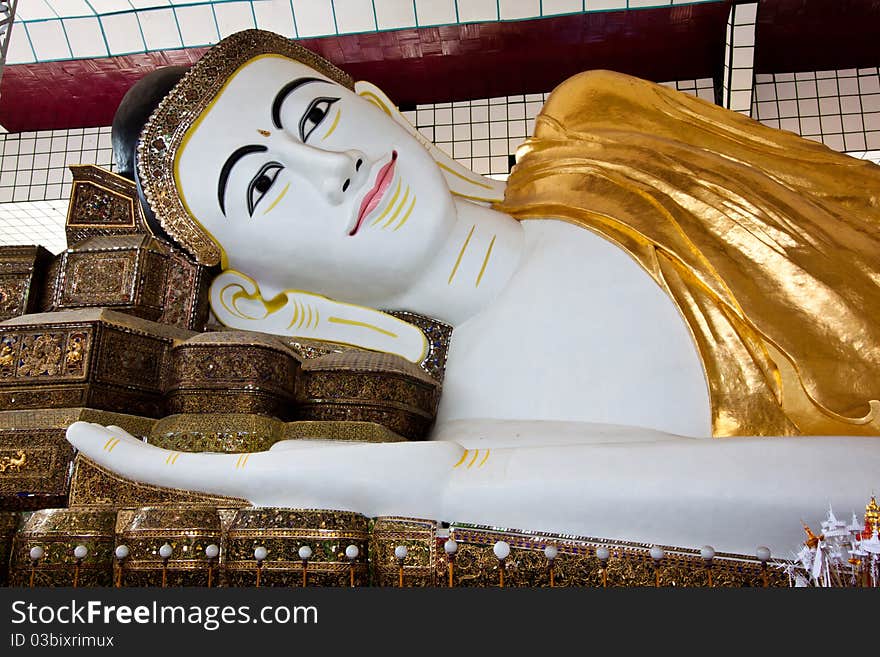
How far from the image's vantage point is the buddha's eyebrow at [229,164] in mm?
2100

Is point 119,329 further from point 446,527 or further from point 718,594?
point 718,594

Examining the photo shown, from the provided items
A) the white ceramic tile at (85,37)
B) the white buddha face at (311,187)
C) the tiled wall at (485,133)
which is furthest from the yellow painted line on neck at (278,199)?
the white ceramic tile at (85,37)

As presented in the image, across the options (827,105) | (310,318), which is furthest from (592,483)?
(827,105)

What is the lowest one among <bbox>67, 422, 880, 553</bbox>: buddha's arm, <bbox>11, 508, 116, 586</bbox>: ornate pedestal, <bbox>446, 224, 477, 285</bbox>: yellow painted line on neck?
<bbox>11, 508, 116, 586</bbox>: ornate pedestal

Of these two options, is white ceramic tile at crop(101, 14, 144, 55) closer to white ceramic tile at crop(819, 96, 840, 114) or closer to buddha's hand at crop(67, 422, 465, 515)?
buddha's hand at crop(67, 422, 465, 515)

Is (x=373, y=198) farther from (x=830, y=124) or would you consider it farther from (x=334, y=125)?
(x=830, y=124)

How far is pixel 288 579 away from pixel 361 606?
683 millimetres

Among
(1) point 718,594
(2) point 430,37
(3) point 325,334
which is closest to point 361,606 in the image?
(1) point 718,594

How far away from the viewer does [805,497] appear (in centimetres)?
129

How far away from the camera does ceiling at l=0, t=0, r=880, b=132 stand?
4.32 m

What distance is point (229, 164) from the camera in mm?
2119

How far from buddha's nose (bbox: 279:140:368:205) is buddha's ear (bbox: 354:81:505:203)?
42cm

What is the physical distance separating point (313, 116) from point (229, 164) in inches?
10.4

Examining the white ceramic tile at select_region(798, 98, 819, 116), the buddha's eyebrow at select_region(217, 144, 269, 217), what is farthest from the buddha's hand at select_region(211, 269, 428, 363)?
the white ceramic tile at select_region(798, 98, 819, 116)
